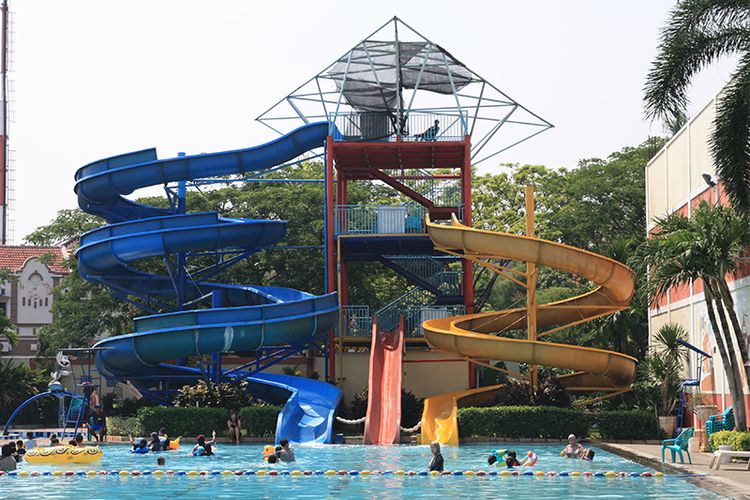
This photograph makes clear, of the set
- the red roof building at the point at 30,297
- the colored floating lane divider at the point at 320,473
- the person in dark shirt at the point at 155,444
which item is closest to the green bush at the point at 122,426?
the person in dark shirt at the point at 155,444

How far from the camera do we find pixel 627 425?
33719 mm

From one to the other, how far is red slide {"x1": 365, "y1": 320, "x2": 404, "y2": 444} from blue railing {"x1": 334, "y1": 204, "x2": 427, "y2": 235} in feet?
12.1

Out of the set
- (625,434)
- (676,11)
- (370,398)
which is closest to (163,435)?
(370,398)

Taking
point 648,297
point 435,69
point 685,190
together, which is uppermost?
point 435,69

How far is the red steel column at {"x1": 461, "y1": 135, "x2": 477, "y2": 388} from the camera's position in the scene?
41.7 meters

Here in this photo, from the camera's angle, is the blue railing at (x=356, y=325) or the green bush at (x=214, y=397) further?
the blue railing at (x=356, y=325)

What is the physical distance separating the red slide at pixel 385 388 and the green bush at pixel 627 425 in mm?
5911

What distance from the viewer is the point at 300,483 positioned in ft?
74.6

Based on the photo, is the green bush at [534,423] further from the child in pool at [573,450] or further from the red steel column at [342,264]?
the red steel column at [342,264]

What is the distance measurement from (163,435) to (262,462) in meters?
5.48

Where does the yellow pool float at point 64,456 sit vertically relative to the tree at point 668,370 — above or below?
below

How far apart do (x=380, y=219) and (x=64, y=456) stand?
56.1ft

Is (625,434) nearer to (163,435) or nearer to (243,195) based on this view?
(163,435)

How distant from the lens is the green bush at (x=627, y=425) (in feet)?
111
